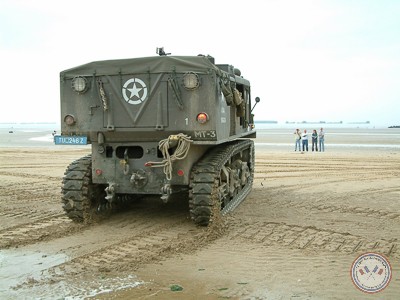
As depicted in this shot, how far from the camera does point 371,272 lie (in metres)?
5.79

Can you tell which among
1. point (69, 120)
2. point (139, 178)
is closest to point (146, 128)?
point (139, 178)

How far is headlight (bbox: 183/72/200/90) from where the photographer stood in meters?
7.54

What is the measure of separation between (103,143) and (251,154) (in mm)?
5073

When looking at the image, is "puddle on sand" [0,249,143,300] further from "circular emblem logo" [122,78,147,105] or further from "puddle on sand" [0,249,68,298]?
"circular emblem logo" [122,78,147,105]

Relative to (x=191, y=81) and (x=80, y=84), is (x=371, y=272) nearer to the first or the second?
(x=191, y=81)

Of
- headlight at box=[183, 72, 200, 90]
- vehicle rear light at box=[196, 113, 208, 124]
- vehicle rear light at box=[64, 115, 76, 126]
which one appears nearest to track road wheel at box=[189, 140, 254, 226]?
vehicle rear light at box=[196, 113, 208, 124]

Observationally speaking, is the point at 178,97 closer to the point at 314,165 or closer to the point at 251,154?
the point at 251,154

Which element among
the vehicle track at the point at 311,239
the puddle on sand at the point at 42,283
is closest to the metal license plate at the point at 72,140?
the puddle on sand at the point at 42,283

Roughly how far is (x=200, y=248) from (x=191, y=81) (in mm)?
2556

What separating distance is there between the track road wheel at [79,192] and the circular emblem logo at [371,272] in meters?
4.42

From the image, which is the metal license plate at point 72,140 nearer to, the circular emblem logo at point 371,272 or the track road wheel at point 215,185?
the track road wheel at point 215,185

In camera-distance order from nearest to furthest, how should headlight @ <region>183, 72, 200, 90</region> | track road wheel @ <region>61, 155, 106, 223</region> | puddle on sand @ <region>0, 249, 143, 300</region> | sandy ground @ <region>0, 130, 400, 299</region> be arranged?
puddle on sand @ <region>0, 249, 143, 300</region> < sandy ground @ <region>0, 130, 400, 299</region> < headlight @ <region>183, 72, 200, 90</region> < track road wheel @ <region>61, 155, 106, 223</region>

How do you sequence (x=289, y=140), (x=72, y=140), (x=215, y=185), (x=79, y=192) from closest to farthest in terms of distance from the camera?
(x=215, y=185) < (x=72, y=140) < (x=79, y=192) < (x=289, y=140)

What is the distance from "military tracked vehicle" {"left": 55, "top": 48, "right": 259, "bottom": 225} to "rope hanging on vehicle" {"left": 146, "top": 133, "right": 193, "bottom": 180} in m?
0.02
